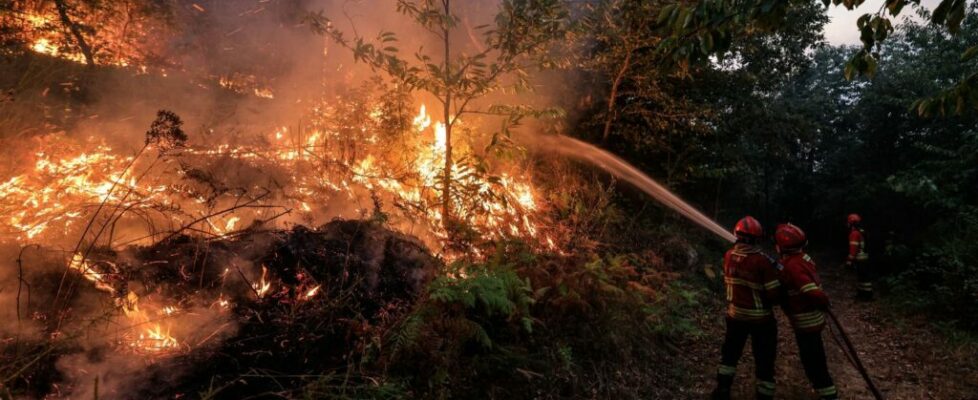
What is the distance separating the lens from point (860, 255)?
859 cm

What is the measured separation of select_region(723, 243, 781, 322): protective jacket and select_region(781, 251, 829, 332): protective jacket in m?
0.13

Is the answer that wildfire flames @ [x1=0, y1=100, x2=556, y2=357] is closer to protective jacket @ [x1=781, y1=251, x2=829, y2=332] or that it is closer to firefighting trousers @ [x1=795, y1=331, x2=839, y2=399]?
protective jacket @ [x1=781, y1=251, x2=829, y2=332]

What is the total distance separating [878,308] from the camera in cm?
852

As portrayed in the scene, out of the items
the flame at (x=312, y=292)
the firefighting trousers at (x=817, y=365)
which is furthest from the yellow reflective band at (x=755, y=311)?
the flame at (x=312, y=292)

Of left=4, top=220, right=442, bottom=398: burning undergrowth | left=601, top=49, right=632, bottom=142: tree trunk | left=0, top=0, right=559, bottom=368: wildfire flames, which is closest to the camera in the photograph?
left=4, top=220, right=442, bottom=398: burning undergrowth

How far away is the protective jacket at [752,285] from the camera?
455 cm

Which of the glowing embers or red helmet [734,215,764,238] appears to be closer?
the glowing embers

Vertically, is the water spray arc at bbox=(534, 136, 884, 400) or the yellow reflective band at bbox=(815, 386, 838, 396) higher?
Answer: the water spray arc at bbox=(534, 136, 884, 400)

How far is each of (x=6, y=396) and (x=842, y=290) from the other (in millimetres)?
14483

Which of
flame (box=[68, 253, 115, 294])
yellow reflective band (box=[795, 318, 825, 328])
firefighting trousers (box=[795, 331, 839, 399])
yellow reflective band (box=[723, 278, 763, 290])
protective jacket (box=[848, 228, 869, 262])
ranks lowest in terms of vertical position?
firefighting trousers (box=[795, 331, 839, 399])

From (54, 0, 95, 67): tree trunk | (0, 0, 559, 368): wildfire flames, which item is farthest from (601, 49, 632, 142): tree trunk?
(54, 0, 95, 67): tree trunk

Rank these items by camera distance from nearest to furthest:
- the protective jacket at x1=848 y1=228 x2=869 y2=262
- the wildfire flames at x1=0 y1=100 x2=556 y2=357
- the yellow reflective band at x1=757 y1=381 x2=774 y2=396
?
the wildfire flames at x1=0 y1=100 x2=556 y2=357 < the yellow reflective band at x1=757 y1=381 x2=774 y2=396 < the protective jacket at x1=848 y1=228 x2=869 y2=262

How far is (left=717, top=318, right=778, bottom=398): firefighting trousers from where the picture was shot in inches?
179

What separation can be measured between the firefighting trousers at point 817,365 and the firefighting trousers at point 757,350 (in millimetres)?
263
